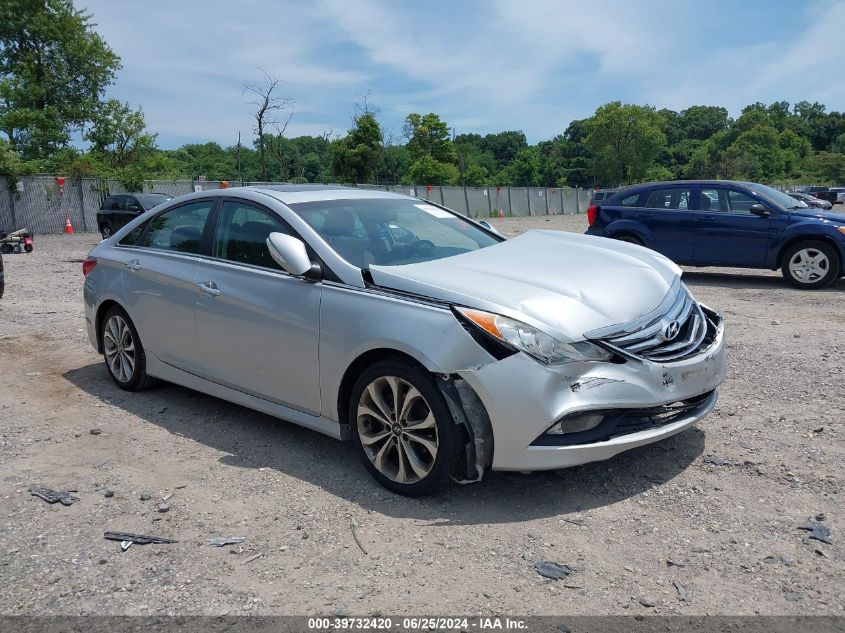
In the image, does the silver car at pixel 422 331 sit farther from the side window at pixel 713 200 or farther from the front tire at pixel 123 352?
the side window at pixel 713 200

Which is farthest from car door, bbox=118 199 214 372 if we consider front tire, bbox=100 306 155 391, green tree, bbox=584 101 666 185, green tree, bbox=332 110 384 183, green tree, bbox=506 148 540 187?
green tree, bbox=506 148 540 187

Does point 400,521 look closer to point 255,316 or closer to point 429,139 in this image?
point 255,316

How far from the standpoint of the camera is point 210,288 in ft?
15.4

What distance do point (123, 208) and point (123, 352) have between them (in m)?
18.5

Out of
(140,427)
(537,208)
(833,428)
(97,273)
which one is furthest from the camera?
(537,208)

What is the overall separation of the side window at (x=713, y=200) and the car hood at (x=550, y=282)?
283 inches

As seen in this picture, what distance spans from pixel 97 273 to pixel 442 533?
13.3ft

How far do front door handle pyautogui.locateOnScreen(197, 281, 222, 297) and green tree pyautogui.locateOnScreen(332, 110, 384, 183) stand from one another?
147ft

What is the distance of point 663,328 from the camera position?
373 centimetres

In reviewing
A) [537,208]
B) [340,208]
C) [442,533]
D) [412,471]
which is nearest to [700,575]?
[442,533]

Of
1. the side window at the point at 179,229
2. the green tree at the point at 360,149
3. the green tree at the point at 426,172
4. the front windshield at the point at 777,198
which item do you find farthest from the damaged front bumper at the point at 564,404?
the green tree at the point at 426,172

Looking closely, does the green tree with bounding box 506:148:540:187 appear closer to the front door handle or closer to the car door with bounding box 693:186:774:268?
the car door with bounding box 693:186:774:268

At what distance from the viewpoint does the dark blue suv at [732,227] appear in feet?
33.7

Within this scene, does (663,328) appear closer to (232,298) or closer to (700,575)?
(700,575)
